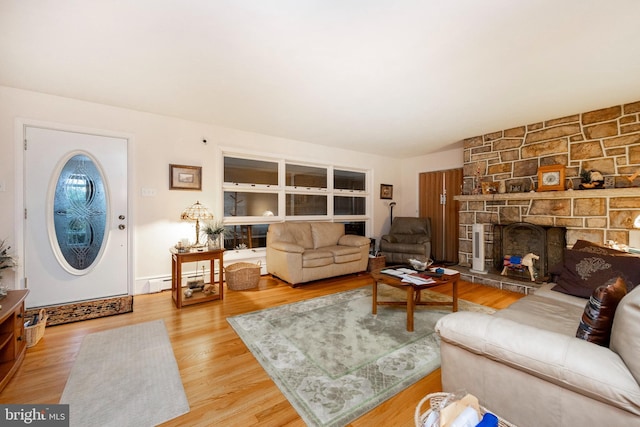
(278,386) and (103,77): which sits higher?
(103,77)

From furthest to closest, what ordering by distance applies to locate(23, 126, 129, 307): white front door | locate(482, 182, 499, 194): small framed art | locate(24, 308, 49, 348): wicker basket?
1. locate(482, 182, 499, 194): small framed art
2. locate(23, 126, 129, 307): white front door
3. locate(24, 308, 49, 348): wicker basket

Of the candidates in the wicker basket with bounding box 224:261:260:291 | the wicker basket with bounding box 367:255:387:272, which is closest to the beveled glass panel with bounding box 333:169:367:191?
the wicker basket with bounding box 367:255:387:272

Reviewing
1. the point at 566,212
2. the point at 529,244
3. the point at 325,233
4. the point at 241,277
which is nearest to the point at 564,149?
the point at 566,212

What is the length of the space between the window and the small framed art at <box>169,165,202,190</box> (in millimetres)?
413

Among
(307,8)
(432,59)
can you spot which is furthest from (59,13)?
(432,59)

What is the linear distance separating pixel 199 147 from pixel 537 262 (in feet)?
17.6

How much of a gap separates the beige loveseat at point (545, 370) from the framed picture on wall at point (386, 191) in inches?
190

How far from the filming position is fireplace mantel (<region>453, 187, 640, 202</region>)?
310cm

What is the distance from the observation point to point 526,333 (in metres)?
1.15

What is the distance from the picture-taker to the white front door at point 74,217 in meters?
2.89

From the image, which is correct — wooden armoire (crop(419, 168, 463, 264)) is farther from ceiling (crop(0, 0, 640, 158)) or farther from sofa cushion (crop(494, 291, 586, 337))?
sofa cushion (crop(494, 291, 586, 337))

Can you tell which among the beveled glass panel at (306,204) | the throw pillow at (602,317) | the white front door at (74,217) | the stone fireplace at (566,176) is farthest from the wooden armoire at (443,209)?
the white front door at (74,217)

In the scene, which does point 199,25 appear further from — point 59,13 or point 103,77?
point 103,77

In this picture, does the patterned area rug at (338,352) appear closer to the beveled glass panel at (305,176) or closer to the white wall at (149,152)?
the white wall at (149,152)
